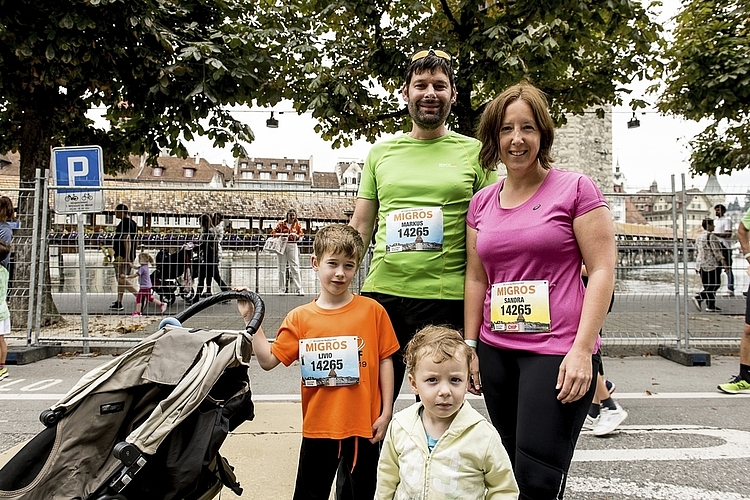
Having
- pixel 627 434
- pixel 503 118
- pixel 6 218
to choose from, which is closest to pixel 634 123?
pixel 627 434

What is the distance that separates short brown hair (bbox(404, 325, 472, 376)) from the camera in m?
2.00

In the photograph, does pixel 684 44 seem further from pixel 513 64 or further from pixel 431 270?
pixel 431 270

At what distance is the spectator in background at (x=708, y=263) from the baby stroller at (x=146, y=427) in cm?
688

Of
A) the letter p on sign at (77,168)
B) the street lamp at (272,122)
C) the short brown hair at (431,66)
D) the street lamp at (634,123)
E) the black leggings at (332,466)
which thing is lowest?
the black leggings at (332,466)

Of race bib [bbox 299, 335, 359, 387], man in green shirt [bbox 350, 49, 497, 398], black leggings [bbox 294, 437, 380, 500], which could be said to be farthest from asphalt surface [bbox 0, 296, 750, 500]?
man in green shirt [bbox 350, 49, 497, 398]

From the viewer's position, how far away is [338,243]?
2441 millimetres

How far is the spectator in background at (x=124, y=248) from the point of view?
751 centimetres

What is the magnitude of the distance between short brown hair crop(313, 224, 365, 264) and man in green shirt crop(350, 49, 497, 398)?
0.24m

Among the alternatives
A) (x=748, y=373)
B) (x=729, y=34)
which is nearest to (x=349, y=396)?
(x=748, y=373)

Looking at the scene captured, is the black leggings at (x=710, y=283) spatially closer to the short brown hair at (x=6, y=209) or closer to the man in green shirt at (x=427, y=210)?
the man in green shirt at (x=427, y=210)

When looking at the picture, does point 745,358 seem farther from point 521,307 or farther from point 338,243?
point 338,243

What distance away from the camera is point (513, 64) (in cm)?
754

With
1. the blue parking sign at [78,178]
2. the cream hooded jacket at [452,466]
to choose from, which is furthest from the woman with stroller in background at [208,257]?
the cream hooded jacket at [452,466]

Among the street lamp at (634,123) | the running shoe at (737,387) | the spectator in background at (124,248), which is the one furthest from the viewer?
the street lamp at (634,123)
